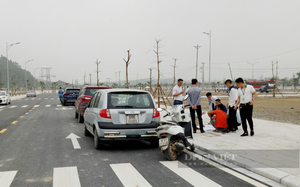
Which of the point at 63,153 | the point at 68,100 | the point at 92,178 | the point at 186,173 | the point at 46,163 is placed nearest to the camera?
the point at 92,178

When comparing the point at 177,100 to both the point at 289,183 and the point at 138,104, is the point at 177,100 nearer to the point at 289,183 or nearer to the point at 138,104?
the point at 138,104

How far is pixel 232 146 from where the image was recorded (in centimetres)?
763

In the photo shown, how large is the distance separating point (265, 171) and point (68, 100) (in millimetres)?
23422

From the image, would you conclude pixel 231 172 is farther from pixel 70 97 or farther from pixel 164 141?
pixel 70 97

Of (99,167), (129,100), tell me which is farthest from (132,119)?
(99,167)

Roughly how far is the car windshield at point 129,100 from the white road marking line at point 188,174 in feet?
6.25

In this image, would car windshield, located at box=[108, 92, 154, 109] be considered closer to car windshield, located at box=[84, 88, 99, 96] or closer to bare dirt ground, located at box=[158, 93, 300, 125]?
car windshield, located at box=[84, 88, 99, 96]

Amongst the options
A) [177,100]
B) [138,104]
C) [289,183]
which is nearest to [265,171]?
[289,183]

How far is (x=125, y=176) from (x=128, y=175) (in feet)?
0.27

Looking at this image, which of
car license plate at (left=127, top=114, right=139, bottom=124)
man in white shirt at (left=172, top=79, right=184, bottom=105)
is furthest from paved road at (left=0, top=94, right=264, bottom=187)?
man in white shirt at (left=172, top=79, right=184, bottom=105)

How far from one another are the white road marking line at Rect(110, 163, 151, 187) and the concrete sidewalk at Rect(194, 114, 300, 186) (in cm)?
218

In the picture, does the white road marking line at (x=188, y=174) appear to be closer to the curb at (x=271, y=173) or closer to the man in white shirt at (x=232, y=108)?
the curb at (x=271, y=173)

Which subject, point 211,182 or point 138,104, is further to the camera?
point 138,104

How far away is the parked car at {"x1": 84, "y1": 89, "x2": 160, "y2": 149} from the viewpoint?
24.0ft
